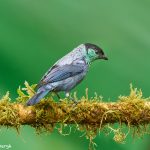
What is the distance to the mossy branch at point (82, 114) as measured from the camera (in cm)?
377

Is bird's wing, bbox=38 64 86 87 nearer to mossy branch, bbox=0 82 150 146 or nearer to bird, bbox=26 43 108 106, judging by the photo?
bird, bbox=26 43 108 106

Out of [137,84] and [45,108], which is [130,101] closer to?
[45,108]

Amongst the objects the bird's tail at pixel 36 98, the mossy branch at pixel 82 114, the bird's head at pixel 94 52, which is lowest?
the mossy branch at pixel 82 114

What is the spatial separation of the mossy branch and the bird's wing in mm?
136

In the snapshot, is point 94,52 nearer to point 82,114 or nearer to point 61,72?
point 61,72

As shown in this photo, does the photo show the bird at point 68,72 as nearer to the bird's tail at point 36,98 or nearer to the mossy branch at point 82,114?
the bird's tail at point 36,98

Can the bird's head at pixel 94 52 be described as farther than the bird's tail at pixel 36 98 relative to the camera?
Yes

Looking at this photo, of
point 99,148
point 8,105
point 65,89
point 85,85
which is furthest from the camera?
point 85,85

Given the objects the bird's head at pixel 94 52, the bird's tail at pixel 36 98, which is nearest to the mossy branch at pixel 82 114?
the bird's tail at pixel 36 98

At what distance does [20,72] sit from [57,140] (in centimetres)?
67

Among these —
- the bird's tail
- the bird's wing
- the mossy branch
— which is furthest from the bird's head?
the bird's tail

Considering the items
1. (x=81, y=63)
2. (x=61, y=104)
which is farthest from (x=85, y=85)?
(x=61, y=104)

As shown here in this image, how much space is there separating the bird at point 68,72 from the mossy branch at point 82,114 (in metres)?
0.10

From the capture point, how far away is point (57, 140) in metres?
4.81
